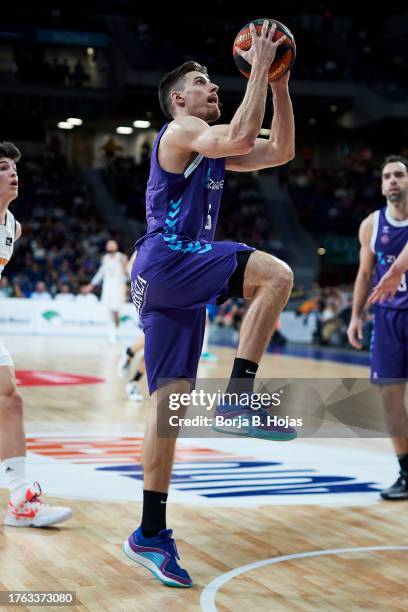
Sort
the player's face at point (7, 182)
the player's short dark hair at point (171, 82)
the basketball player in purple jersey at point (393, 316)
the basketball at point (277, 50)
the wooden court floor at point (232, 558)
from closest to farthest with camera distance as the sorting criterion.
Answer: the wooden court floor at point (232, 558) < the basketball at point (277, 50) < the player's short dark hair at point (171, 82) < the player's face at point (7, 182) < the basketball player in purple jersey at point (393, 316)

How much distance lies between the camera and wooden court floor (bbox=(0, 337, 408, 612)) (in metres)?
3.51

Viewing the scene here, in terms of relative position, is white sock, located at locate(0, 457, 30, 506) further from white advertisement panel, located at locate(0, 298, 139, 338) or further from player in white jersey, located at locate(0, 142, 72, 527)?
white advertisement panel, located at locate(0, 298, 139, 338)

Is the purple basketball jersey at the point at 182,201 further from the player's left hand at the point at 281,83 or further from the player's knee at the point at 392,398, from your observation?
the player's knee at the point at 392,398

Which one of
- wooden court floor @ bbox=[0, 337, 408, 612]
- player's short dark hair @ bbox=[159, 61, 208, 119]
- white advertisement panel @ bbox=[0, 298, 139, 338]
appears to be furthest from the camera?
white advertisement panel @ bbox=[0, 298, 139, 338]

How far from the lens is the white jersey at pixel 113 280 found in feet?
55.9

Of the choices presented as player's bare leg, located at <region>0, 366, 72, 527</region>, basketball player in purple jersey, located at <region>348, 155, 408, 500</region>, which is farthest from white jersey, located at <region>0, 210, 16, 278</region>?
basketball player in purple jersey, located at <region>348, 155, 408, 500</region>

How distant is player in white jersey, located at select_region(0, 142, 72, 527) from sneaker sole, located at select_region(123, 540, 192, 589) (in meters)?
0.79

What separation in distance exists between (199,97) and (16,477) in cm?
211

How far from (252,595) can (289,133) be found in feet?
6.41

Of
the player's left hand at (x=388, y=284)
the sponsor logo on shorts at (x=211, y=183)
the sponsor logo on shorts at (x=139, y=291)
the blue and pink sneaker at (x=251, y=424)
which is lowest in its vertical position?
the blue and pink sneaker at (x=251, y=424)

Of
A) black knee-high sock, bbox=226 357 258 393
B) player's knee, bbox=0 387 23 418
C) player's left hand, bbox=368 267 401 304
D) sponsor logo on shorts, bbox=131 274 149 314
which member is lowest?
player's knee, bbox=0 387 23 418

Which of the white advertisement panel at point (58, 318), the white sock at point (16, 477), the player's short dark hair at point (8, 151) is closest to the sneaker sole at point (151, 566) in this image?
the white sock at point (16, 477)

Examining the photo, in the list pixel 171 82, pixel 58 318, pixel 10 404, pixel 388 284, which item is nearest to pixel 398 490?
pixel 388 284

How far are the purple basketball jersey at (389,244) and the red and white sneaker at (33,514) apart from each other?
7.75 ft
